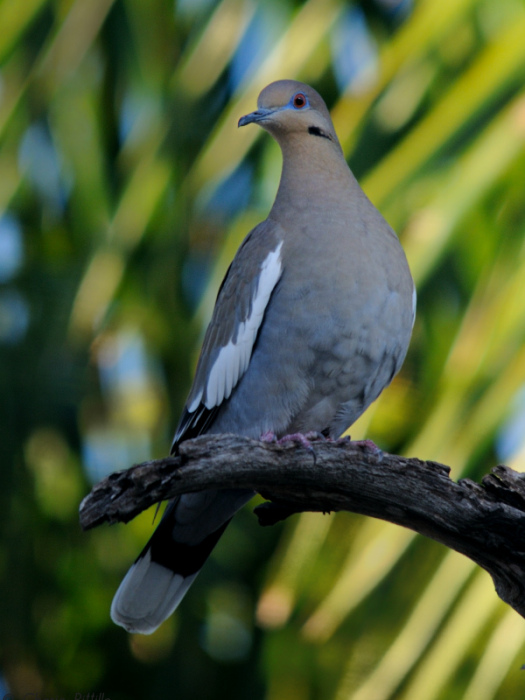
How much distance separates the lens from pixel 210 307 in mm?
4188

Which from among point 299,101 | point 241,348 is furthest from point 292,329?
point 299,101

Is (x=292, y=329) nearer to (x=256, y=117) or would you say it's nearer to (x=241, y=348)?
(x=241, y=348)

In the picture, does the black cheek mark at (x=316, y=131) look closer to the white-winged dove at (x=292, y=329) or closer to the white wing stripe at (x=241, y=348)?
the white-winged dove at (x=292, y=329)

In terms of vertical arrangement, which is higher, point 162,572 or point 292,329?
point 292,329

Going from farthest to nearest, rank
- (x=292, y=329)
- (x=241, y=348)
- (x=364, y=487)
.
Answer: (x=241, y=348) → (x=292, y=329) → (x=364, y=487)

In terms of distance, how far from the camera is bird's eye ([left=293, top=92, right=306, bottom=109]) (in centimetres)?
331

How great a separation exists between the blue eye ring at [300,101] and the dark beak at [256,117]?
94mm

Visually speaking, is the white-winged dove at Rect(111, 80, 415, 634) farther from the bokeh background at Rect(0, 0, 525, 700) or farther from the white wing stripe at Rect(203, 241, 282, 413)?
the bokeh background at Rect(0, 0, 525, 700)

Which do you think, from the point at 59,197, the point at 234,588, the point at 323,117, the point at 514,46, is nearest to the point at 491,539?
the point at 323,117

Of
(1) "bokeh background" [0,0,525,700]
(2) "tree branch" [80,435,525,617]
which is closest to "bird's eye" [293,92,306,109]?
(1) "bokeh background" [0,0,525,700]

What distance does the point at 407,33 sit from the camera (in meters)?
3.84

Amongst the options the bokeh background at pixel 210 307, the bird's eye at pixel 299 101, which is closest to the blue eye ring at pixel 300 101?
the bird's eye at pixel 299 101

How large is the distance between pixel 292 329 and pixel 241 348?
22 centimetres

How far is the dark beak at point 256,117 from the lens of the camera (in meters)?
3.27
